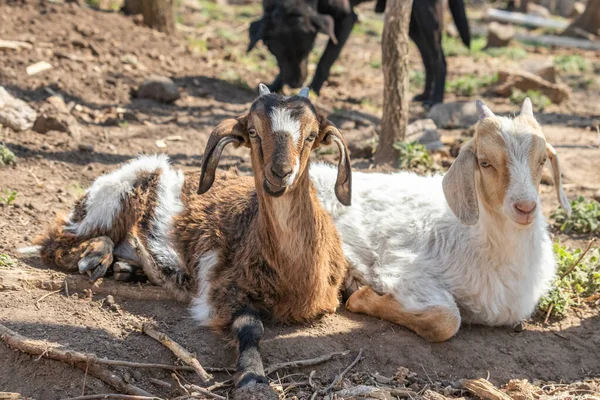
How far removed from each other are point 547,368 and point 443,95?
6.17 metres

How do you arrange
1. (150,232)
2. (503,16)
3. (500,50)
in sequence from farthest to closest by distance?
(503,16), (500,50), (150,232)

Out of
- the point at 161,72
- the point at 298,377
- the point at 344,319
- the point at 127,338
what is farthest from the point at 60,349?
the point at 161,72

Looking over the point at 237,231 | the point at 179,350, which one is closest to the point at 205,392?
the point at 179,350

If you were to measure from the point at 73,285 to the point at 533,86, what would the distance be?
7.70 meters

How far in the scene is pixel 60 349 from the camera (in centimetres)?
430

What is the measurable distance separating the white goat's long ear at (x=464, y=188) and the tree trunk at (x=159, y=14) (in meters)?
7.67

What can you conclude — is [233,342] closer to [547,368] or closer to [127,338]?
[127,338]

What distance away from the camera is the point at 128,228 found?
225 inches

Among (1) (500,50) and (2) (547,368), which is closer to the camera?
(2) (547,368)

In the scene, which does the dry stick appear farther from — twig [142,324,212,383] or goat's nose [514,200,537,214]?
goat's nose [514,200,537,214]

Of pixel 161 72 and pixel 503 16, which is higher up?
pixel 503 16

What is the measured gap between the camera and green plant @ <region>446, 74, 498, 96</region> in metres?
11.1

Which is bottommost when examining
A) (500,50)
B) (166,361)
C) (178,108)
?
(166,361)

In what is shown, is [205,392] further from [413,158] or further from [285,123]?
[413,158]
